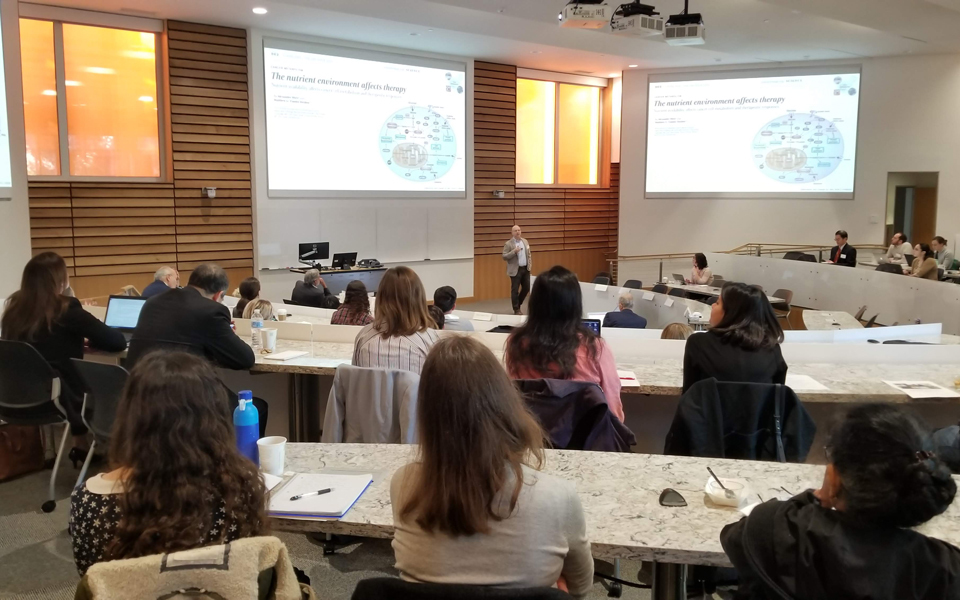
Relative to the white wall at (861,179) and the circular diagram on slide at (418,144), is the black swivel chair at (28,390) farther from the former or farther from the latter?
the white wall at (861,179)

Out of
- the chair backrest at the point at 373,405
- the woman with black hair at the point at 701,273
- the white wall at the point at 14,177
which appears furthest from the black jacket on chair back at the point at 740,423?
the woman with black hair at the point at 701,273

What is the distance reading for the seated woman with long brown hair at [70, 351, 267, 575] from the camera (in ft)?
4.89

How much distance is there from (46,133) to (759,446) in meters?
9.29

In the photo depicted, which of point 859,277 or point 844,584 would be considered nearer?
point 844,584

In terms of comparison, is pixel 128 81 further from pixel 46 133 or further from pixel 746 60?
pixel 746 60

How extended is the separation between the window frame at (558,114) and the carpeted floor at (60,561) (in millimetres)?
10545

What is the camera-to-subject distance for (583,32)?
10.7m

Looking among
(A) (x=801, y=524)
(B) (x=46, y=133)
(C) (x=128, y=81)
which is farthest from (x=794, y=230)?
(A) (x=801, y=524)

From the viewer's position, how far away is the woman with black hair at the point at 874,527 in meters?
1.32

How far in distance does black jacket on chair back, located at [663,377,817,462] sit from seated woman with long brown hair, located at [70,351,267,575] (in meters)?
1.54

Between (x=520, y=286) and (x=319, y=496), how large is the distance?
986 centimetres

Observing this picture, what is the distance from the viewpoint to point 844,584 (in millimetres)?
1338

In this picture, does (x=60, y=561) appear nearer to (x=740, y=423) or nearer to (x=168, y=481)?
(x=168, y=481)

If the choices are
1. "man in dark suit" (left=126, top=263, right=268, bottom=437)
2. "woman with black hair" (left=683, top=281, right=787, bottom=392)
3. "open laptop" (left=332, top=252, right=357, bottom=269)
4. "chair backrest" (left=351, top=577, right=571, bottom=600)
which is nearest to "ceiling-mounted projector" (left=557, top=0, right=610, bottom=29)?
"woman with black hair" (left=683, top=281, right=787, bottom=392)
